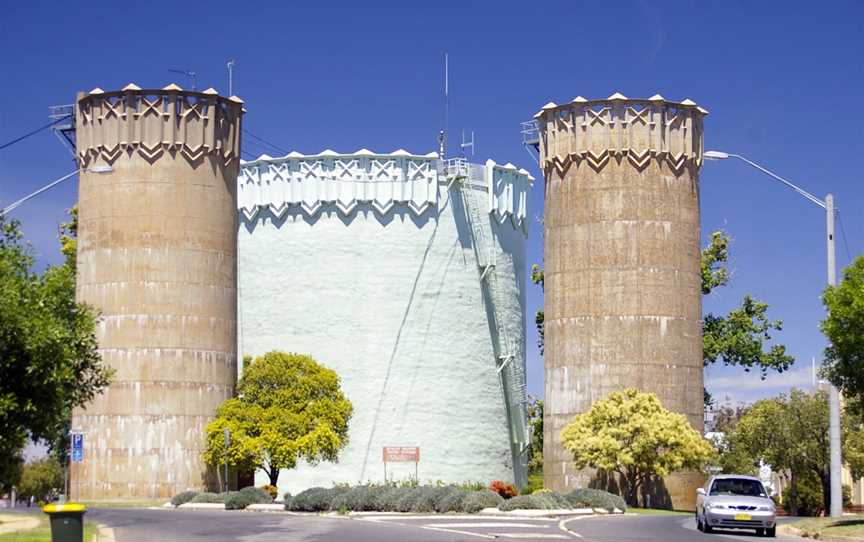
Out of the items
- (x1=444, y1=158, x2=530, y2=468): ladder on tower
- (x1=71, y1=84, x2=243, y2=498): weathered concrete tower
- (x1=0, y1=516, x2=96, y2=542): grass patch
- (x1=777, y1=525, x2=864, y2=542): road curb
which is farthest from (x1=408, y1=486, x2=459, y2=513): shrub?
(x1=444, y1=158, x2=530, y2=468): ladder on tower

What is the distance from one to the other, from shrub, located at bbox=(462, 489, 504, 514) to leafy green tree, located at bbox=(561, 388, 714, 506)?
687 inches

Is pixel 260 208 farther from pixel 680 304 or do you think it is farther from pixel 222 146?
pixel 680 304

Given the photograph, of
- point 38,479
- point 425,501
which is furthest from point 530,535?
point 38,479

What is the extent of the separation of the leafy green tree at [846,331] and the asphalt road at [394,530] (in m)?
5.68

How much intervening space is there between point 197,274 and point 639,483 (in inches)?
941

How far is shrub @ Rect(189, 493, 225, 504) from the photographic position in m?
54.6

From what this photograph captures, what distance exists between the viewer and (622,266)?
6744cm

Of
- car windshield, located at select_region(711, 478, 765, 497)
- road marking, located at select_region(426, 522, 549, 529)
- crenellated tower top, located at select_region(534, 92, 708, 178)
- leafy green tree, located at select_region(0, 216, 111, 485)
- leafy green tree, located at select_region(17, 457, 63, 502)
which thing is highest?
crenellated tower top, located at select_region(534, 92, 708, 178)

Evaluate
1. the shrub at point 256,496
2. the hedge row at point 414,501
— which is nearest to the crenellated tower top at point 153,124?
the shrub at point 256,496

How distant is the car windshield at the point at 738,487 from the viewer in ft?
109

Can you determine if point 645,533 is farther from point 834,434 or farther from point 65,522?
point 65,522

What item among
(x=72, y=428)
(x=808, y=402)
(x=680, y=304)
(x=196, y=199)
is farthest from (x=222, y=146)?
(x=808, y=402)

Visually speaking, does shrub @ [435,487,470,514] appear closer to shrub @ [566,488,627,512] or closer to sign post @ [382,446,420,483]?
shrub @ [566,488,627,512]

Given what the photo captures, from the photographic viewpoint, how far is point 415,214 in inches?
3049
